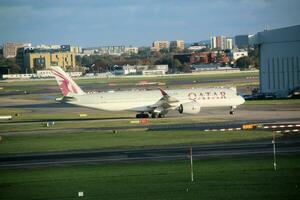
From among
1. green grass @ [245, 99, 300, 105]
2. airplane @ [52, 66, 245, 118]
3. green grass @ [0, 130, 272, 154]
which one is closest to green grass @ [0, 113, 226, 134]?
Answer: airplane @ [52, 66, 245, 118]

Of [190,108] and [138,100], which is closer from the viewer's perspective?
[190,108]

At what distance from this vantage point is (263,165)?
2989cm

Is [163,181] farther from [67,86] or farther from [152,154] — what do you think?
[67,86]

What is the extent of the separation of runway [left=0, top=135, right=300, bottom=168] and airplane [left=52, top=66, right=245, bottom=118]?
25.7m

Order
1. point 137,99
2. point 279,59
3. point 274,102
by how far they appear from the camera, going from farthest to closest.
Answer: point 279,59 < point 274,102 < point 137,99

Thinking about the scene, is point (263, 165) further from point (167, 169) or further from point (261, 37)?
point (261, 37)

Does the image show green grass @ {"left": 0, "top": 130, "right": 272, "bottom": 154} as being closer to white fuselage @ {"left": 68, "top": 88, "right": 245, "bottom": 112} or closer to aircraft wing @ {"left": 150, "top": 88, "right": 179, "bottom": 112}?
white fuselage @ {"left": 68, "top": 88, "right": 245, "bottom": 112}

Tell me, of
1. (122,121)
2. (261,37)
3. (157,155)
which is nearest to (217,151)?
(157,155)

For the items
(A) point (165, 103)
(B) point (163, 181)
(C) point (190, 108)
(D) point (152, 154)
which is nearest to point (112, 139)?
(D) point (152, 154)

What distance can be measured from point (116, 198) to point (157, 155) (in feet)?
42.1

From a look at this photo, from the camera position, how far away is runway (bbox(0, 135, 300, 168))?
3456cm

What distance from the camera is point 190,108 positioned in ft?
215

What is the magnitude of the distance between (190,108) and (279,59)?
33500 millimetres

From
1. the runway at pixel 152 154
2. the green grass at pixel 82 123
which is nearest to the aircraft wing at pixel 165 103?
the green grass at pixel 82 123
